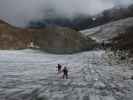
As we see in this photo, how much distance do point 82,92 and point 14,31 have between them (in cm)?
17034

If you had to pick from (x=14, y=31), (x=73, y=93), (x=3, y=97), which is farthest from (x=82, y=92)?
(x=14, y=31)

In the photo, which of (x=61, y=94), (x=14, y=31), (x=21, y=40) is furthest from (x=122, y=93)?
(x=14, y=31)

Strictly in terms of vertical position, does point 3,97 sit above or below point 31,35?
below

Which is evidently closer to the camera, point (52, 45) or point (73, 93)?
point (73, 93)

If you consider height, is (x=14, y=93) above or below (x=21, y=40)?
below

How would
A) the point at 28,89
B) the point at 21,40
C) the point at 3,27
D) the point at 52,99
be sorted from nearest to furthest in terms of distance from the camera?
the point at 52,99, the point at 28,89, the point at 21,40, the point at 3,27

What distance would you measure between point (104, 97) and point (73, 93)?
8.22 feet

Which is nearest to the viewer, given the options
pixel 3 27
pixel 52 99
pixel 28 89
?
pixel 52 99

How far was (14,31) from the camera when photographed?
7411 inches

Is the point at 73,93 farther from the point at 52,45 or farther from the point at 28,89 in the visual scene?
the point at 52,45

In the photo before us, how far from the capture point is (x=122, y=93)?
2189cm

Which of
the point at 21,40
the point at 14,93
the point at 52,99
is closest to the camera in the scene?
the point at 52,99

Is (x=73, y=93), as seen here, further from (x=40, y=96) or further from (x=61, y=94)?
(x=40, y=96)

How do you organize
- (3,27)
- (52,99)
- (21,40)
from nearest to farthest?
1. (52,99)
2. (21,40)
3. (3,27)
